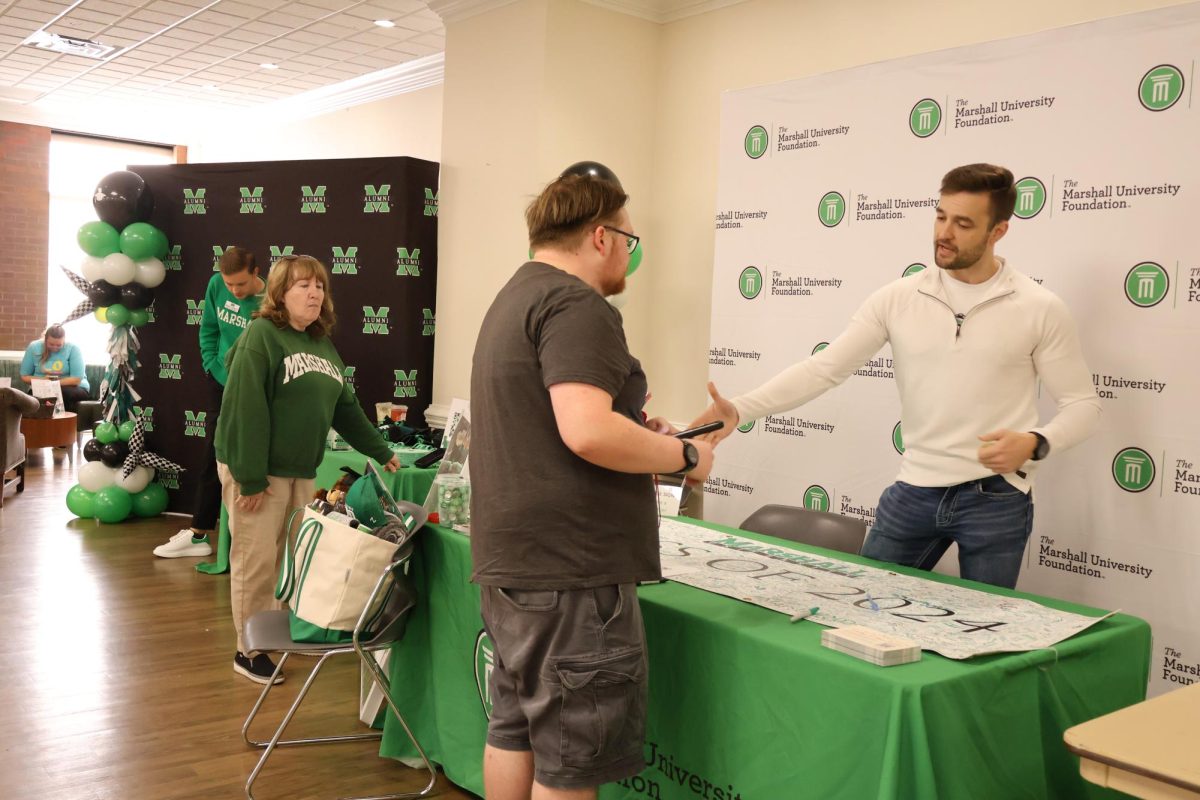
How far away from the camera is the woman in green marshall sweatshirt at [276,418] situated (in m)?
3.37

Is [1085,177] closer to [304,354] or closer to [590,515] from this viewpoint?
[590,515]

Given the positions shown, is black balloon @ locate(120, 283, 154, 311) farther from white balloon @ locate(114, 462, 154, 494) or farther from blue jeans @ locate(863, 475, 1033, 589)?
blue jeans @ locate(863, 475, 1033, 589)

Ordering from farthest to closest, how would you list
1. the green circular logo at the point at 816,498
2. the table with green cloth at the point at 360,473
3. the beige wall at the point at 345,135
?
the beige wall at the point at 345,135
the green circular logo at the point at 816,498
the table with green cloth at the point at 360,473

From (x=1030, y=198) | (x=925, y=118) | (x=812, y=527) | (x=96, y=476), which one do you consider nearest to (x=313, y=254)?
(x=96, y=476)

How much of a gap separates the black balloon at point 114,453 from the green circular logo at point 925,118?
16.7ft

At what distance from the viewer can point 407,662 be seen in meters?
2.91

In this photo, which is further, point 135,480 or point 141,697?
point 135,480

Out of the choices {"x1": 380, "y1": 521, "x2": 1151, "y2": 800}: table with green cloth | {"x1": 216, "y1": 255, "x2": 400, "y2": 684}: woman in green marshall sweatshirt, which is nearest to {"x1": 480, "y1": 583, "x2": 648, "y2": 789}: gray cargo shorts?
{"x1": 380, "y1": 521, "x2": 1151, "y2": 800}: table with green cloth

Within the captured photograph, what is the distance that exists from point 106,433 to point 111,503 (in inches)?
17.8

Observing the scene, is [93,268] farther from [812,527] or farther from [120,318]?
[812,527]

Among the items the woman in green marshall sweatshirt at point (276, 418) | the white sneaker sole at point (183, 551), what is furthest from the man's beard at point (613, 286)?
the white sneaker sole at point (183, 551)

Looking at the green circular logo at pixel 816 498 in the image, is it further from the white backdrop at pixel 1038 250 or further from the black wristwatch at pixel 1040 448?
the black wristwatch at pixel 1040 448

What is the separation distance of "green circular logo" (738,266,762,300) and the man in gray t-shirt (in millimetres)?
2343

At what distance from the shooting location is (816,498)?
3992 millimetres
